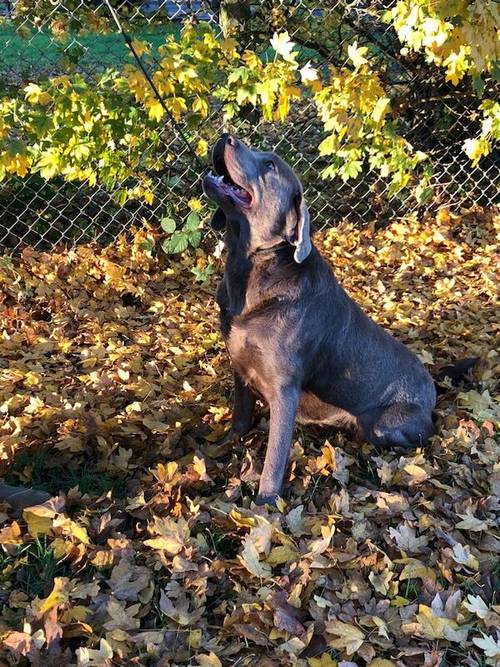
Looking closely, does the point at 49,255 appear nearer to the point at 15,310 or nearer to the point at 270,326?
the point at 15,310

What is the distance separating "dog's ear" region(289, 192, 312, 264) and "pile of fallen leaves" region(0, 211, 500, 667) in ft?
3.07

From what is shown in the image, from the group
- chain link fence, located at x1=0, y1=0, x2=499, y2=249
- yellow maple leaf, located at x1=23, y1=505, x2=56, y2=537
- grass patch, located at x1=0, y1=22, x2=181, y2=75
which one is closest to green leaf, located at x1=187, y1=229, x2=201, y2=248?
chain link fence, located at x1=0, y1=0, x2=499, y2=249

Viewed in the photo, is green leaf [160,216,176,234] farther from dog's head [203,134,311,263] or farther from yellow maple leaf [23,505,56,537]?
yellow maple leaf [23,505,56,537]

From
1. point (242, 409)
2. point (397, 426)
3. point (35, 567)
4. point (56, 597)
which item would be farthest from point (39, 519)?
point (397, 426)

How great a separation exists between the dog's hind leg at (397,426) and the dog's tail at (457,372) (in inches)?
20.1

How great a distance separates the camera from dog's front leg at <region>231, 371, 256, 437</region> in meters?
3.35

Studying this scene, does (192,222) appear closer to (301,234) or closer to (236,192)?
(236,192)

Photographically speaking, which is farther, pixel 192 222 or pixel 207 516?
pixel 192 222

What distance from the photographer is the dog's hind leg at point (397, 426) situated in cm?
333

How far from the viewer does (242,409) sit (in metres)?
3.37

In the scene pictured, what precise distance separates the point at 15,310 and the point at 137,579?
2.70 metres

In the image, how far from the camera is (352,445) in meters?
3.44

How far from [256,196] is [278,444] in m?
1.05

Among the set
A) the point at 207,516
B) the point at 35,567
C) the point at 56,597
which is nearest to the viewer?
the point at 56,597
